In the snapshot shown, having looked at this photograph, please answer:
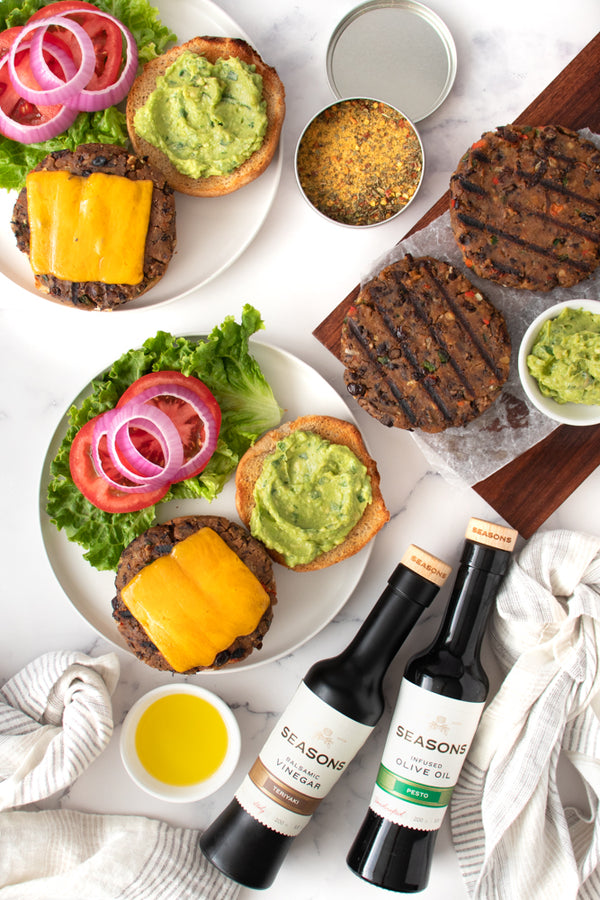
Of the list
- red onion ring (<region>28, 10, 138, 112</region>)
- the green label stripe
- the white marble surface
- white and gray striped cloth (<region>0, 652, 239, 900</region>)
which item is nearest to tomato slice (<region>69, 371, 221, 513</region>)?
the white marble surface

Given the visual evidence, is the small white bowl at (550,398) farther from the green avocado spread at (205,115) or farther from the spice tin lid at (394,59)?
the green avocado spread at (205,115)

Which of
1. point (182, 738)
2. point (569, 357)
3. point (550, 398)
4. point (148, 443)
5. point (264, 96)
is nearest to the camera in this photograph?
point (569, 357)

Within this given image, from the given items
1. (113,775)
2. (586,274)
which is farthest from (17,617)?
(586,274)

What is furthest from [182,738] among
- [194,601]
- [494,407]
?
[494,407]

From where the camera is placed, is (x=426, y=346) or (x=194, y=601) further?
(x=426, y=346)

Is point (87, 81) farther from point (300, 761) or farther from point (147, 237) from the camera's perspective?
point (300, 761)

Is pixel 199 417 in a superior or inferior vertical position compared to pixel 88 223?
inferior

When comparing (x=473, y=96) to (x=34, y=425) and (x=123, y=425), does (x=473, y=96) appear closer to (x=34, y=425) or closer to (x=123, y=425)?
(x=123, y=425)
